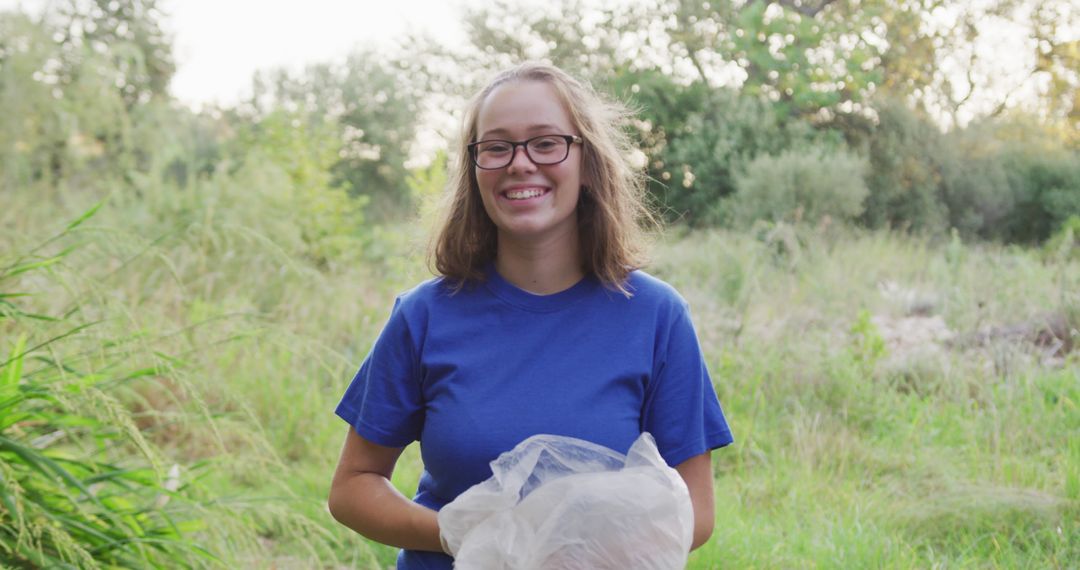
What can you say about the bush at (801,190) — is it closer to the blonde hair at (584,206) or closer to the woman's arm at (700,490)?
the blonde hair at (584,206)

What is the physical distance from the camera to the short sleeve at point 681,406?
1.68 meters

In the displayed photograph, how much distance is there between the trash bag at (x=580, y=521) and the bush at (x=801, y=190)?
9.54m

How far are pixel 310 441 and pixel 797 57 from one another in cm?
1208

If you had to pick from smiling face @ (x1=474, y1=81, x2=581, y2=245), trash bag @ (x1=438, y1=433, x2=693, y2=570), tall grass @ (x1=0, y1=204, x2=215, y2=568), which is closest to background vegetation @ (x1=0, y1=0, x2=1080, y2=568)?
tall grass @ (x1=0, y1=204, x2=215, y2=568)

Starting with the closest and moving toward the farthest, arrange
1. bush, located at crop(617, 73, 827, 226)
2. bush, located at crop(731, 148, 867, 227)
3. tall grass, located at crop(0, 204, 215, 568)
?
1. tall grass, located at crop(0, 204, 215, 568)
2. bush, located at crop(731, 148, 867, 227)
3. bush, located at crop(617, 73, 827, 226)

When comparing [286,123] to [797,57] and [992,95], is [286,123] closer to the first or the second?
[797,57]

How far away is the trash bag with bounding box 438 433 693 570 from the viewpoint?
1.35 meters

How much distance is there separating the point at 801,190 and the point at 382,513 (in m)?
9.85

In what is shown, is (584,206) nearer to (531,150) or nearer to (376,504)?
(531,150)

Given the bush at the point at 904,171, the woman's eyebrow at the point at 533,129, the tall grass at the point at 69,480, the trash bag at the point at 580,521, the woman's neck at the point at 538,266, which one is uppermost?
the woman's eyebrow at the point at 533,129

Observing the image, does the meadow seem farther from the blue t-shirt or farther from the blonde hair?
the blue t-shirt

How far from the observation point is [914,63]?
17.3 meters

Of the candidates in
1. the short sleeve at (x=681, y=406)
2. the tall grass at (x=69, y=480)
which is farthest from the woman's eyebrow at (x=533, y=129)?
the tall grass at (x=69, y=480)

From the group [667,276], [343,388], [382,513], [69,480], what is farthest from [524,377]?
[667,276]
